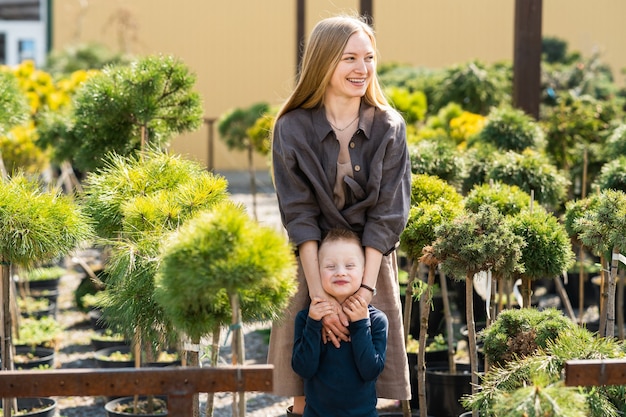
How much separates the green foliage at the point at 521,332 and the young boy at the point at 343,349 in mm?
441

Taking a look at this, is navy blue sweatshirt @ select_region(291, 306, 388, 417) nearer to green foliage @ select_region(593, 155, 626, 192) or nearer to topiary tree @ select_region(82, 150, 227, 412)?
topiary tree @ select_region(82, 150, 227, 412)

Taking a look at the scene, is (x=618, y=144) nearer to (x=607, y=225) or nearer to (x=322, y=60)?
(x=607, y=225)

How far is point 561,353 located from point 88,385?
139 cm

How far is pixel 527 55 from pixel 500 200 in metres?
2.75

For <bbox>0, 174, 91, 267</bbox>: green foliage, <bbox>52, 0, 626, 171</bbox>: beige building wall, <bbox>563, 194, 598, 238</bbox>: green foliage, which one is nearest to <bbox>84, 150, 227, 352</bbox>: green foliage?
<bbox>0, 174, 91, 267</bbox>: green foliage

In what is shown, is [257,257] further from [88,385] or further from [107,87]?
[107,87]

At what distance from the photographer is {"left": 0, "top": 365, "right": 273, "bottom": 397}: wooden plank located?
2.47 metres

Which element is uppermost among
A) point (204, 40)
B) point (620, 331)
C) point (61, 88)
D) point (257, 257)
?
point (204, 40)

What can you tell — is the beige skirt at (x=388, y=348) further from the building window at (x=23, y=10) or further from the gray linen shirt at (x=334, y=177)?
the building window at (x=23, y=10)

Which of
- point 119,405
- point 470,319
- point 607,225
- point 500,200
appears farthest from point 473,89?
point 470,319

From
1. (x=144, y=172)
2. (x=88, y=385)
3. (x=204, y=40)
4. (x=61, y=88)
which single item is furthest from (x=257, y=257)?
(x=204, y=40)

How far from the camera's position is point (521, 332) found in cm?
328

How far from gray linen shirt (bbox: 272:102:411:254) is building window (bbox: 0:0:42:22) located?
620 inches

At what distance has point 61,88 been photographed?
757cm
